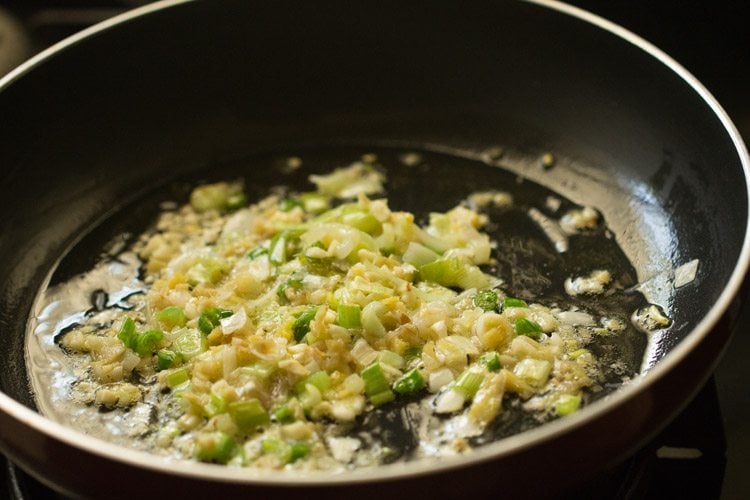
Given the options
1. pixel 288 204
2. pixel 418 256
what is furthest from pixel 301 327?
pixel 288 204

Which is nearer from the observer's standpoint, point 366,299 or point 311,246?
point 366,299

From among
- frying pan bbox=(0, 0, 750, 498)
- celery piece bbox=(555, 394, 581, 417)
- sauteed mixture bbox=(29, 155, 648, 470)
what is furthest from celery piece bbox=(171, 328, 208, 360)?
celery piece bbox=(555, 394, 581, 417)

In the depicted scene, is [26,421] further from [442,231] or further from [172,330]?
[442,231]

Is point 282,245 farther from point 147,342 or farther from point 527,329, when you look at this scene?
point 527,329

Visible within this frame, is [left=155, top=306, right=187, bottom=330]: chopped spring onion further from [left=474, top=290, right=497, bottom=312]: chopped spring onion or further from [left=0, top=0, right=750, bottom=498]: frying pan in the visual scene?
[left=474, top=290, right=497, bottom=312]: chopped spring onion

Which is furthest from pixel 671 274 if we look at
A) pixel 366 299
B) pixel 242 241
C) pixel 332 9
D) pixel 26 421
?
pixel 26 421

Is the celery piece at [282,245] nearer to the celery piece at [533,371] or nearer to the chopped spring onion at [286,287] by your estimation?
the chopped spring onion at [286,287]
